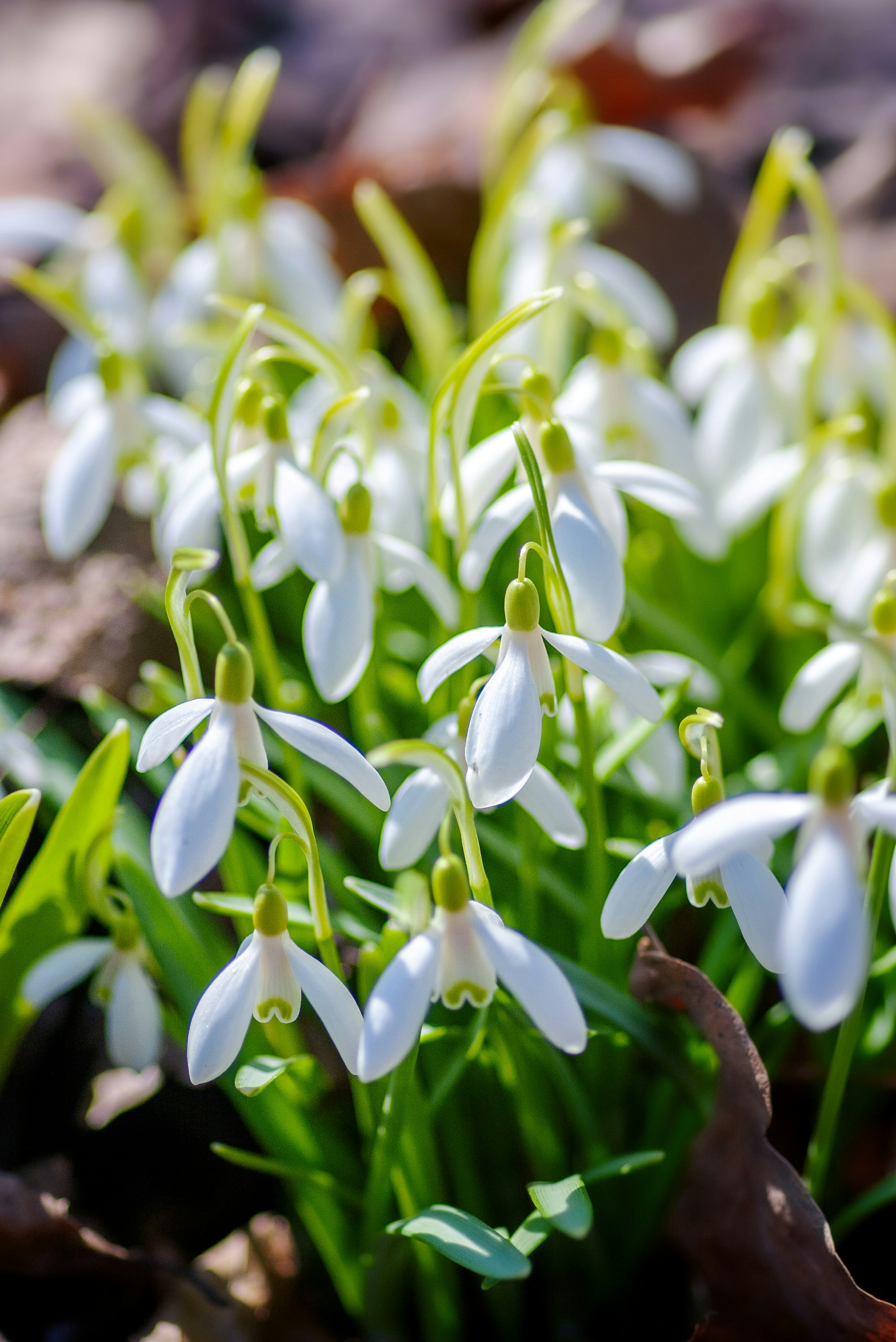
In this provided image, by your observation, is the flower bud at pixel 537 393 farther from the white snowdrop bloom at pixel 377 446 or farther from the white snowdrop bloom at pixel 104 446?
the white snowdrop bloom at pixel 104 446

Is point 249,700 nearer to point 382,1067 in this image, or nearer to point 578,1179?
point 382,1067

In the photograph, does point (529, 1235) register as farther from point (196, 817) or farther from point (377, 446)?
point (377, 446)

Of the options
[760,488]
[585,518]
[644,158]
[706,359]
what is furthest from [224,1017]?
[644,158]

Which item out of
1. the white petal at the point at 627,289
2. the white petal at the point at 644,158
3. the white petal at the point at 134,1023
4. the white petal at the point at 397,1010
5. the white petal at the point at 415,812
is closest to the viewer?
the white petal at the point at 397,1010

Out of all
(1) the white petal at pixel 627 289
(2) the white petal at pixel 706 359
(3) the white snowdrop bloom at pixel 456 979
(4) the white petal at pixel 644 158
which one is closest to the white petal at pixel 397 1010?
(3) the white snowdrop bloom at pixel 456 979

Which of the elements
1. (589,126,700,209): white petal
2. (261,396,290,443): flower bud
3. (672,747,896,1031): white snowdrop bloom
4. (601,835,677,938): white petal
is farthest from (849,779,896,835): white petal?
(589,126,700,209): white petal

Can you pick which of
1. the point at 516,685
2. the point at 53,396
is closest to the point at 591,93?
the point at 53,396
